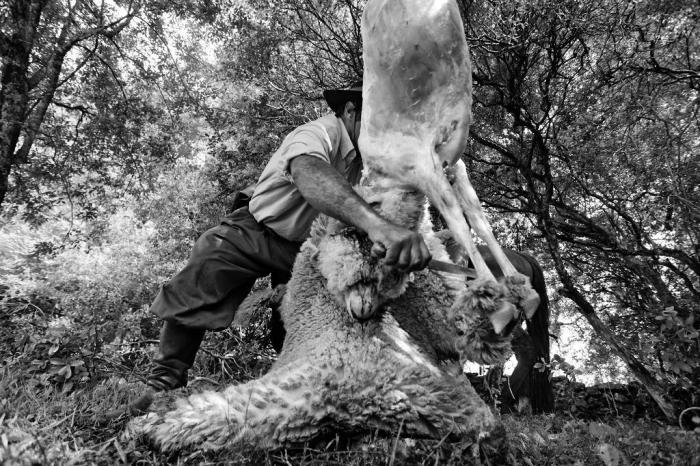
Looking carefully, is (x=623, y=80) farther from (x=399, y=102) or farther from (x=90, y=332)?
(x=90, y=332)

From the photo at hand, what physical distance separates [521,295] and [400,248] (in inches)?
18.7

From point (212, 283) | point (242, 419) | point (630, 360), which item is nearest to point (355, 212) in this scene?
point (242, 419)

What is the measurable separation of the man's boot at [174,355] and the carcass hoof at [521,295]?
1802 mm

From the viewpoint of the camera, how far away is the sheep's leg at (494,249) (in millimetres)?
1700

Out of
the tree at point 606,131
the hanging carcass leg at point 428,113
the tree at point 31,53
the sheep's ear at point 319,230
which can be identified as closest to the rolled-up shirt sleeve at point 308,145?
the sheep's ear at point 319,230

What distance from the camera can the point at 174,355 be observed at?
8.65 ft

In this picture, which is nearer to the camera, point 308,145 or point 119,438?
point 119,438

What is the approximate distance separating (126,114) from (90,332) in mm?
5959

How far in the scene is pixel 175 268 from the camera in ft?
34.3

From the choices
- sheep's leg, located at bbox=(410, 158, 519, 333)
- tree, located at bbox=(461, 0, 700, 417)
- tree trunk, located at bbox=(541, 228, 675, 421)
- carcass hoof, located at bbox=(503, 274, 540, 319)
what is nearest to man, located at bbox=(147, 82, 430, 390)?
sheep's leg, located at bbox=(410, 158, 519, 333)

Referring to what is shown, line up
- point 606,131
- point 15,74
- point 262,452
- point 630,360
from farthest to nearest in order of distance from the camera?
point 606,131 < point 15,74 < point 630,360 < point 262,452

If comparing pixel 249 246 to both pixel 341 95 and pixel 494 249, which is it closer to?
pixel 341 95

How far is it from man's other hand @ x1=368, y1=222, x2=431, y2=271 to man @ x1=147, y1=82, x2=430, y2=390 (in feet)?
2.18

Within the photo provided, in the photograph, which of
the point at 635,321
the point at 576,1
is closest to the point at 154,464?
the point at 576,1
